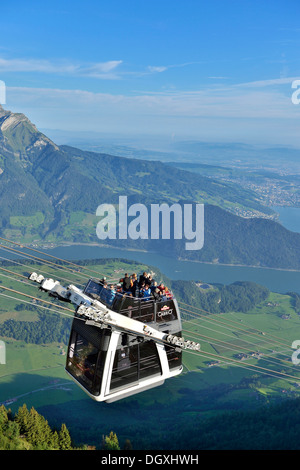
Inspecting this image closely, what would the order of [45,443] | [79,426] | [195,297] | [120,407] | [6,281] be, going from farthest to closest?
[195,297] → [6,281] → [120,407] → [79,426] → [45,443]

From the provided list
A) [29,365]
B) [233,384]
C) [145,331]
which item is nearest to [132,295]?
[145,331]

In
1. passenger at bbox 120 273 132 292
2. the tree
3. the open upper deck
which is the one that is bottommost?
the tree

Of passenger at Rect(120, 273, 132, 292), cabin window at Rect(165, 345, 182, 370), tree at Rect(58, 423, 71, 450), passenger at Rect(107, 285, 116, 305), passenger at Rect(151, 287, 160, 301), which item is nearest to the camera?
passenger at Rect(107, 285, 116, 305)

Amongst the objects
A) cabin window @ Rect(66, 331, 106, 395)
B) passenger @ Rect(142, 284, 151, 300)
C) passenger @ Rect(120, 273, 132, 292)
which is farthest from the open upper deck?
cabin window @ Rect(66, 331, 106, 395)

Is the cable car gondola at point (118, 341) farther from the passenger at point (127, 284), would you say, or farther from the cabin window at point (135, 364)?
the passenger at point (127, 284)

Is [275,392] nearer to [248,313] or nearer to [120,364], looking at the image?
[248,313]

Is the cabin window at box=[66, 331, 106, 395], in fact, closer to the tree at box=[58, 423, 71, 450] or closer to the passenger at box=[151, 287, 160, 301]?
the passenger at box=[151, 287, 160, 301]

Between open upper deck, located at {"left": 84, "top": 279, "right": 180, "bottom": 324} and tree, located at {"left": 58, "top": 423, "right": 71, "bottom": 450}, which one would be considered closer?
open upper deck, located at {"left": 84, "top": 279, "right": 180, "bottom": 324}

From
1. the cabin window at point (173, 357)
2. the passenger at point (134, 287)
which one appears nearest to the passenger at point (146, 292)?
the passenger at point (134, 287)
